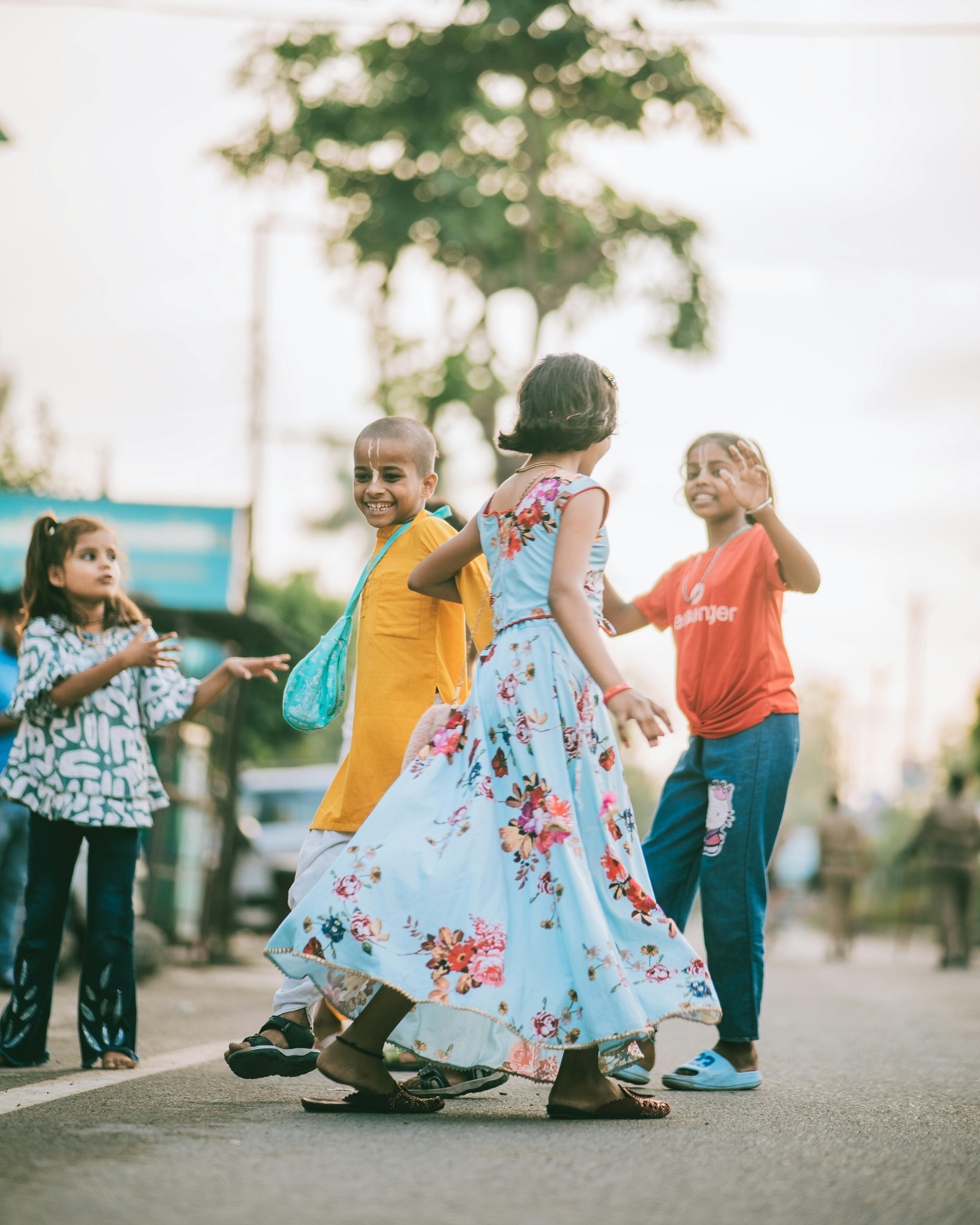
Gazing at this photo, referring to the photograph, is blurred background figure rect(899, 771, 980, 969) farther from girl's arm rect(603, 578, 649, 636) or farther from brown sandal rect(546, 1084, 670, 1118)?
brown sandal rect(546, 1084, 670, 1118)

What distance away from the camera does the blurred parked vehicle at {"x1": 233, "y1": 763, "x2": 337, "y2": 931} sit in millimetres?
16797

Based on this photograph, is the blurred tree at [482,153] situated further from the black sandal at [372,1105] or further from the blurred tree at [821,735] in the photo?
the blurred tree at [821,735]

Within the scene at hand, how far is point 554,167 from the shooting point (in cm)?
1842

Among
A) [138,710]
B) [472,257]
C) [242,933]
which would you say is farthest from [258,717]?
[138,710]

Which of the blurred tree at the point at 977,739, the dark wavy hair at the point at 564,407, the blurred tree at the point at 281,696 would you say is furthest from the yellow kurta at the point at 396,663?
the blurred tree at the point at 977,739

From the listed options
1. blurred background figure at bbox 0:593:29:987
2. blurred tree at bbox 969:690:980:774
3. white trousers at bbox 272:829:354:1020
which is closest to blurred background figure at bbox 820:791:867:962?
blurred background figure at bbox 0:593:29:987

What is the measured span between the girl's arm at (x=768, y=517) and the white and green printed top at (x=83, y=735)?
191 cm

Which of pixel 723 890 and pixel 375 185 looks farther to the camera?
pixel 375 185

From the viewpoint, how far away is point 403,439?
4594mm

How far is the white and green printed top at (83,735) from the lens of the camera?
15.8 feet


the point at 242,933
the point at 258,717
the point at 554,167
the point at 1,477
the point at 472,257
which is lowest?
the point at 242,933

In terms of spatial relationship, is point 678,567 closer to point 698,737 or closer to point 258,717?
point 698,737

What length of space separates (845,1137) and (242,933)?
15.6m

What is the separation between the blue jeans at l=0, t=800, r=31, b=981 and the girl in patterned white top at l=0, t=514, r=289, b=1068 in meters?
2.83
